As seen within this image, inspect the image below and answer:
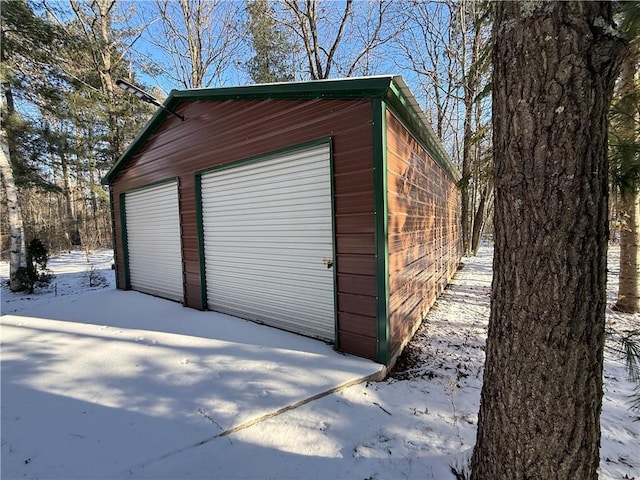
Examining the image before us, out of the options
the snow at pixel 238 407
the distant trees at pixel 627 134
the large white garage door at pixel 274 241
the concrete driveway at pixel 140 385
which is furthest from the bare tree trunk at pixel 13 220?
the distant trees at pixel 627 134

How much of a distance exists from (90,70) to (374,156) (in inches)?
538

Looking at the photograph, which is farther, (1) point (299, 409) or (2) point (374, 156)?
(2) point (374, 156)

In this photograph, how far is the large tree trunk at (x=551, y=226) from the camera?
1.22 m

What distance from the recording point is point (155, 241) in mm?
6617

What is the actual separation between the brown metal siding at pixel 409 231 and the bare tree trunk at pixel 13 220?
9.29 meters

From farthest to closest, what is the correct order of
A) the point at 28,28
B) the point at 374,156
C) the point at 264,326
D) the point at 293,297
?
the point at 28,28 < the point at 264,326 < the point at 293,297 < the point at 374,156

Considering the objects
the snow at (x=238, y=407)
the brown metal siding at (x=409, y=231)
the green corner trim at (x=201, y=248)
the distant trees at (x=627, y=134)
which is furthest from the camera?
the green corner trim at (x=201, y=248)

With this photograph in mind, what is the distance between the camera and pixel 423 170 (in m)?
5.01

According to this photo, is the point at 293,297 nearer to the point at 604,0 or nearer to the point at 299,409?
the point at 299,409

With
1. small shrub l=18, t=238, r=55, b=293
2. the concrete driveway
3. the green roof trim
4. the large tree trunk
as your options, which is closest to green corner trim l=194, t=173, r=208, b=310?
the concrete driveway

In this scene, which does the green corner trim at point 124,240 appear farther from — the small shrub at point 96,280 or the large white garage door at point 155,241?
the small shrub at point 96,280

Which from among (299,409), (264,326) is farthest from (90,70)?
(299,409)

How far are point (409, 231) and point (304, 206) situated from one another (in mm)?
1416

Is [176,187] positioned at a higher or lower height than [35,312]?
higher
